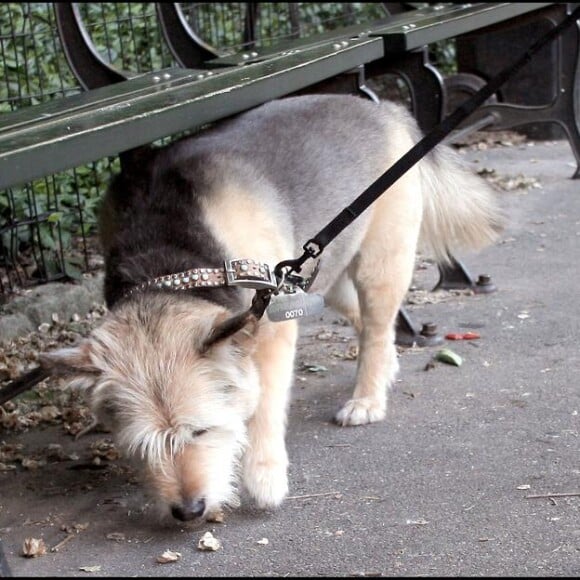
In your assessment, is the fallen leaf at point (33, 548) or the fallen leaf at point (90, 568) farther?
the fallen leaf at point (33, 548)

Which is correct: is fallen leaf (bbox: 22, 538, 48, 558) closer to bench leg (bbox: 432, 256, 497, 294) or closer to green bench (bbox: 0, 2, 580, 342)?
green bench (bbox: 0, 2, 580, 342)

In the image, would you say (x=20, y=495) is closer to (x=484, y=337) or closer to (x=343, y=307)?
(x=343, y=307)

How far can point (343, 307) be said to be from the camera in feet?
16.9

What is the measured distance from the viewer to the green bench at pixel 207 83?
339 cm

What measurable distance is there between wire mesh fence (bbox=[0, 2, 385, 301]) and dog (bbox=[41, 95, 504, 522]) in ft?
4.55

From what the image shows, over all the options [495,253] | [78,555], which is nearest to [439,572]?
[78,555]

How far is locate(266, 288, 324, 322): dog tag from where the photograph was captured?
139 inches

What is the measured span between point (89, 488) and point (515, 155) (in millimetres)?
5982

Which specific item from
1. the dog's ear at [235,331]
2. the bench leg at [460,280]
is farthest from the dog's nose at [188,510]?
the bench leg at [460,280]

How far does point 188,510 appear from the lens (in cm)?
322

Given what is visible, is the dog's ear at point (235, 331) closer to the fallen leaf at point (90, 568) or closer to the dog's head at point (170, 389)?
the dog's head at point (170, 389)

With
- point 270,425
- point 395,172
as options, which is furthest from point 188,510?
point 395,172

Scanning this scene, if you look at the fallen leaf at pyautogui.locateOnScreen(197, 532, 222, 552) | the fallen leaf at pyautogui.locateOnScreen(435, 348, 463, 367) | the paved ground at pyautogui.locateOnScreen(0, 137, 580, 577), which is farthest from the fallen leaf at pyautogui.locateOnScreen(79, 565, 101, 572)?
the fallen leaf at pyautogui.locateOnScreen(435, 348, 463, 367)

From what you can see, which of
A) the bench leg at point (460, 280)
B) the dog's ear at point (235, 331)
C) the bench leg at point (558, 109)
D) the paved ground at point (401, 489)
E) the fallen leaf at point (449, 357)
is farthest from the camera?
the bench leg at point (558, 109)
